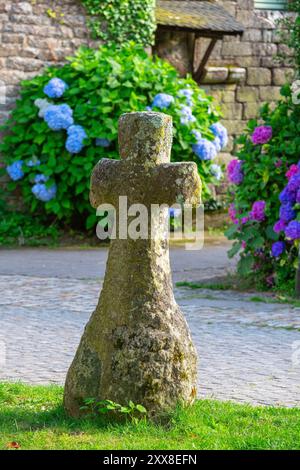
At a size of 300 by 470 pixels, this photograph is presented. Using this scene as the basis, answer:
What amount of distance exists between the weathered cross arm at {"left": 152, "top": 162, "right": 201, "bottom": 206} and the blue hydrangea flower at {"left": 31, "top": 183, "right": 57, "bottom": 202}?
27.0 ft

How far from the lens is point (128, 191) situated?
177 inches

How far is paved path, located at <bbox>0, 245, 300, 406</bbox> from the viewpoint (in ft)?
18.2

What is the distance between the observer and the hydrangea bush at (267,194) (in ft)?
29.1

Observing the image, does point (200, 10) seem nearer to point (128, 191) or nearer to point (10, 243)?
point (10, 243)

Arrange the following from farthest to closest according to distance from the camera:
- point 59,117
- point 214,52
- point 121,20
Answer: point 214,52 → point 121,20 → point 59,117

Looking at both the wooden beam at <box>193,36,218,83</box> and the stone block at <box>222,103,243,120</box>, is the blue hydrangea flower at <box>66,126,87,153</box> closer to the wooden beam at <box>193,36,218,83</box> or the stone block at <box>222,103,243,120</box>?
the wooden beam at <box>193,36,218,83</box>

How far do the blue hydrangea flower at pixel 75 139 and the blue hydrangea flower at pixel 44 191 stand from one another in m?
0.56

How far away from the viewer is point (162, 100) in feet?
41.6

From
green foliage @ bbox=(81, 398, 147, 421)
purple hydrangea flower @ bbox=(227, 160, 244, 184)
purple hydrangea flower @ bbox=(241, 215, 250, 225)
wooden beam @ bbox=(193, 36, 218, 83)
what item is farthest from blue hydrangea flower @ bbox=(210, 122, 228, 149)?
green foliage @ bbox=(81, 398, 147, 421)

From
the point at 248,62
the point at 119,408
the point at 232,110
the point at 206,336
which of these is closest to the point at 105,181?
the point at 119,408

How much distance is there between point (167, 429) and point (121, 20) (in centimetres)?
1000

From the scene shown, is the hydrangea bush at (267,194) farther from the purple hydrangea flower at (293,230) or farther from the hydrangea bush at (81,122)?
the hydrangea bush at (81,122)

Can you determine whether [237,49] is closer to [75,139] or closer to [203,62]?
[203,62]

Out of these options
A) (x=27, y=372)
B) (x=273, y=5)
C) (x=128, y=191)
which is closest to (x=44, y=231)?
(x=273, y=5)
